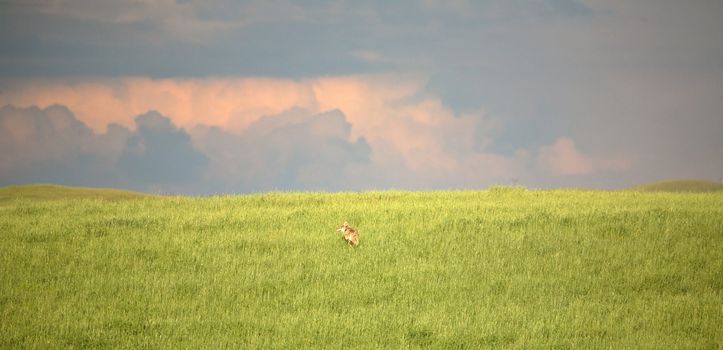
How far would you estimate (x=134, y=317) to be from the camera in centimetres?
1675

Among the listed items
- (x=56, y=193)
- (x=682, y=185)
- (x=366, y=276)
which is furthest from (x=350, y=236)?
(x=682, y=185)

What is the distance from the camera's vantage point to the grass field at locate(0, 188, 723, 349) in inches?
621

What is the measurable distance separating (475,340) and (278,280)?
5.76 meters

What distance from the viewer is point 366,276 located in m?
19.6

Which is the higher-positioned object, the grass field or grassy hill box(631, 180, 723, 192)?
grassy hill box(631, 180, 723, 192)

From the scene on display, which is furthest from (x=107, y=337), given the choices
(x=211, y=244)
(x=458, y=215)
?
(x=458, y=215)

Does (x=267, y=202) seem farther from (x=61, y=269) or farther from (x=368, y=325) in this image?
(x=368, y=325)

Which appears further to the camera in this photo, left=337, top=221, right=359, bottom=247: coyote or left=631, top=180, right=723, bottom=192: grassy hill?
left=631, top=180, right=723, bottom=192: grassy hill

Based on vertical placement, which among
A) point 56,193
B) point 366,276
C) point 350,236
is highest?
point 56,193

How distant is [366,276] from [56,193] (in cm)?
2280

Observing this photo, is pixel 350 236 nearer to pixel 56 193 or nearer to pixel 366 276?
pixel 366 276

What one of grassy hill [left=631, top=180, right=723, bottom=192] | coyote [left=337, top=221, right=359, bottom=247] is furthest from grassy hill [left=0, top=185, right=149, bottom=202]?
grassy hill [left=631, top=180, right=723, bottom=192]

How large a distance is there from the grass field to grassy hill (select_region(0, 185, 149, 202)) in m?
7.60

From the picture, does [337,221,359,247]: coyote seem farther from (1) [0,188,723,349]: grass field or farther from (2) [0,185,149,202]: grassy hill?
(2) [0,185,149,202]: grassy hill
